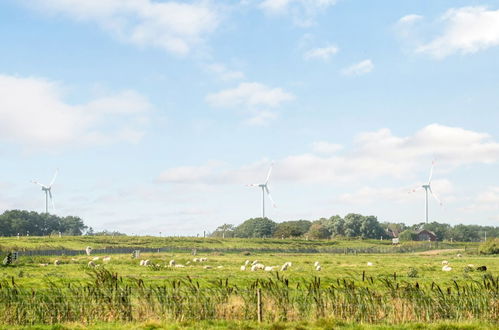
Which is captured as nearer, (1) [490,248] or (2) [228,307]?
(2) [228,307]

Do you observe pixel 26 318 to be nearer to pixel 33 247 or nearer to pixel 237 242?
pixel 33 247

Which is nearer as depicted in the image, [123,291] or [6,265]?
[123,291]

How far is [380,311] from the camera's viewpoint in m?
25.0

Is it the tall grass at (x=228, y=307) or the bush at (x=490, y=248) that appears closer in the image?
the tall grass at (x=228, y=307)

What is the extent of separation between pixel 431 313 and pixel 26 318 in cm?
1729

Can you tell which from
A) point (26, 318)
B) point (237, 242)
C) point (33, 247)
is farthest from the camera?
point (237, 242)

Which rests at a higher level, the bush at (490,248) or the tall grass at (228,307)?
the tall grass at (228,307)

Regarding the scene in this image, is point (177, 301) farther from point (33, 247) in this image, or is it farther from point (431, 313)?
point (33, 247)

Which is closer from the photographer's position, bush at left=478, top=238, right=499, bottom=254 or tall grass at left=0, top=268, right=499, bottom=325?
tall grass at left=0, top=268, right=499, bottom=325

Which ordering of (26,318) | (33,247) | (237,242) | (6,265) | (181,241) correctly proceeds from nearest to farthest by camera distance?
(26,318), (6,265), (33,247), (181,241), (237,242)

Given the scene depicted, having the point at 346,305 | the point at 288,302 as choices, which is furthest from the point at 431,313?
the point at 288,302

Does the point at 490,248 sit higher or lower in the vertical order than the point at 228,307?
lower

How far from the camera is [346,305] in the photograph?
25109 mm

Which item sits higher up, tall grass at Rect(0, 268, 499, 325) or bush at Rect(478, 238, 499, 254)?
tall grass at Rect(0, 268, 499, 325)
